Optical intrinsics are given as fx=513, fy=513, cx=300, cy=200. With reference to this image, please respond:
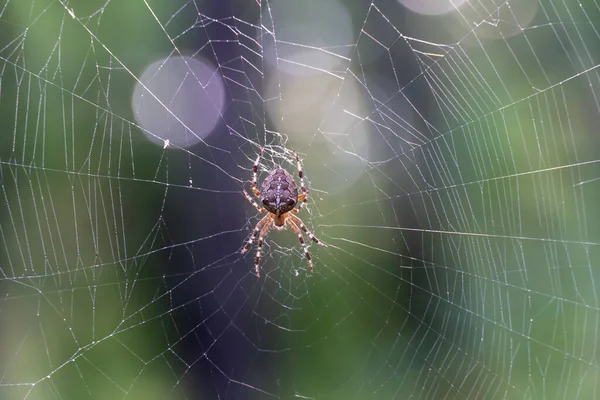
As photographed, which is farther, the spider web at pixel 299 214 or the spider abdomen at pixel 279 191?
the spider web at pixel 299 214

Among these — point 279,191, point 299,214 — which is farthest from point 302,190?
point 299,214

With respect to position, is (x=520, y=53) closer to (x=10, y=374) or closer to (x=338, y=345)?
(x=338, y=345)

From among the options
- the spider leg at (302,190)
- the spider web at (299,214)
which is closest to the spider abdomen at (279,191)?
the spider leg at (302,190)

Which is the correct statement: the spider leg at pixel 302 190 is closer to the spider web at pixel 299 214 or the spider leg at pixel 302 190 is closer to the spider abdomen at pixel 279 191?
the spider abdomen at pixel 279 191

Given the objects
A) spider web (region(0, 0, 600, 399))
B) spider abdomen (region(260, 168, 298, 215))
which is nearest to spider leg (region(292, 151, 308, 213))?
spider abdomen (region(260, 168, 298, 215))

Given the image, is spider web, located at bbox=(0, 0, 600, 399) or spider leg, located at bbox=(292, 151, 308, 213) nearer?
spider leg, located at bbox=(292, 151, 308, 213)

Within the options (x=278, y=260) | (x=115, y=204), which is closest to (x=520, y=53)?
(x=278, y=260)

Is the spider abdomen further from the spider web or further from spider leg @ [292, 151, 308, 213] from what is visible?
the spider web
